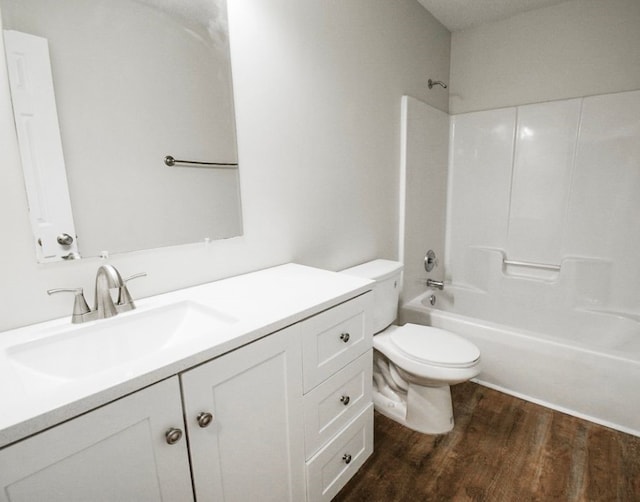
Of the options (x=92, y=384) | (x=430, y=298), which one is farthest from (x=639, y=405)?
(x=92, y=384)

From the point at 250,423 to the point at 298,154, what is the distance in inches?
43.8

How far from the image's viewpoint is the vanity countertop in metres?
0.57

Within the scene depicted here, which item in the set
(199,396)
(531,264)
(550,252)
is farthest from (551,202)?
(199,396)

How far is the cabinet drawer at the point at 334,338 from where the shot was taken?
1.05 metres

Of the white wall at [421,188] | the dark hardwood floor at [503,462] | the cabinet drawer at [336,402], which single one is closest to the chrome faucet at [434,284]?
the white wall at [421,188]

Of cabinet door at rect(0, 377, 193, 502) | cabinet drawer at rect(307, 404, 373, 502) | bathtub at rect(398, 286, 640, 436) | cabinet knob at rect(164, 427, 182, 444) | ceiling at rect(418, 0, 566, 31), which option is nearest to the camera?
cabinet door at rect(0, 377, 193, 502)

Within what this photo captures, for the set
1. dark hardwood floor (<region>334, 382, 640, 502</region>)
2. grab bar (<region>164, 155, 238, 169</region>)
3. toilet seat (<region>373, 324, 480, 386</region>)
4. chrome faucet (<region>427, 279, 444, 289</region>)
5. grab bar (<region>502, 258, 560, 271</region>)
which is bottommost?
dark hardwood floor (<region>334, 382, 640, 502</region>)

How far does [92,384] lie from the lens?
0.63 meters

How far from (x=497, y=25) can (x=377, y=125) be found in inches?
56.6

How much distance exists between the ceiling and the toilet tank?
180cm

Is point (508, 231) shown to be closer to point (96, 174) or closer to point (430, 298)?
point (430, 298)

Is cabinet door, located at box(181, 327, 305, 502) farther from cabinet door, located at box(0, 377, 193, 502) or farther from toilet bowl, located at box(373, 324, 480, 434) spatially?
toilet bowl, located at box(373, 324, 480, 434)

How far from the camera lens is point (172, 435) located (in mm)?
718

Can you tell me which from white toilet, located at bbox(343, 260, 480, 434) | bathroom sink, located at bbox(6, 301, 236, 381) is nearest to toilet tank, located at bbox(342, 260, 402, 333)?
white toilet, located at bbox(343, 260, 480, 434)
